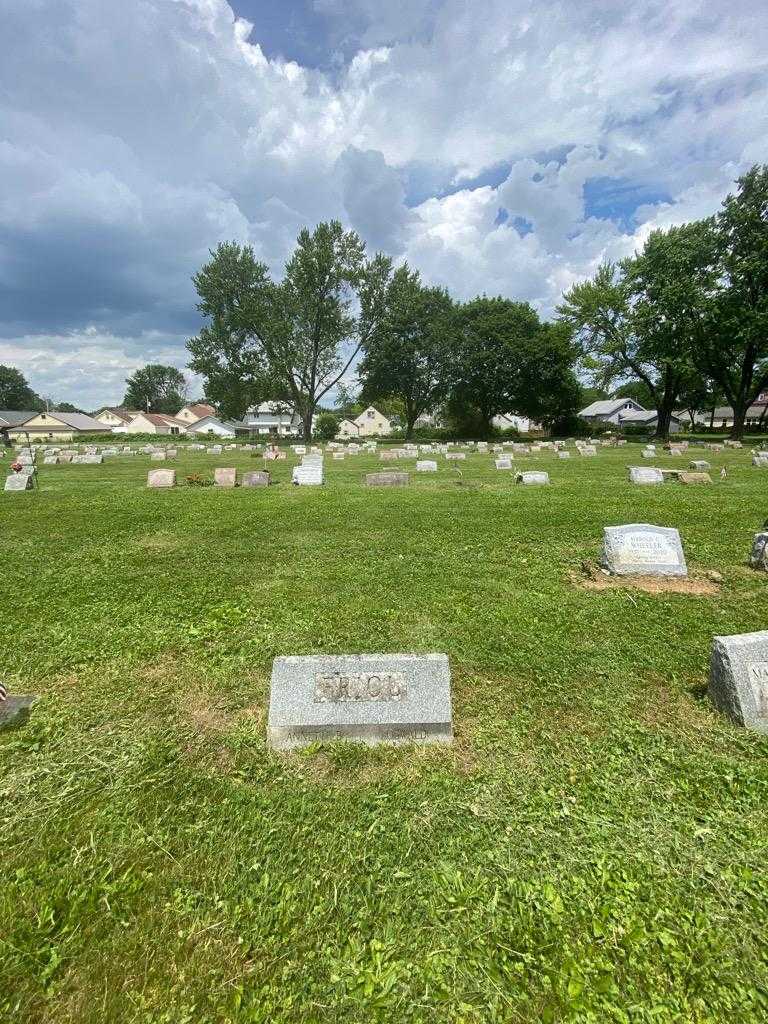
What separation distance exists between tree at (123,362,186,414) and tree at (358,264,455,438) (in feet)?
299

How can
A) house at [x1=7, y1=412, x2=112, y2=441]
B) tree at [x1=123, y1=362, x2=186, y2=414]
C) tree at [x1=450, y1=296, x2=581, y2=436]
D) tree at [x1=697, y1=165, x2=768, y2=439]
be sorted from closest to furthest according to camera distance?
tree at [x1=697, y1=165, x2=768, y2=439] → tree at [x1=450, y1=296, x2=581, y2=436] → house at [x1=7, y1=412, x2=112, y2=441] → tree at [x1=123, y1=362, x2=186, y2=414]

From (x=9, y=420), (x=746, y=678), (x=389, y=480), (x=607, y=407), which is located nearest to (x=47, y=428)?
(x=9, y=420)

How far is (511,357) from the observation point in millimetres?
47500

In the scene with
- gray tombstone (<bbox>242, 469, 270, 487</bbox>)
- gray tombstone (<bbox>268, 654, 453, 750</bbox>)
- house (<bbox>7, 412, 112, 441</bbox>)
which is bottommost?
gray tombstone (<bbox>268, 654, 453, 750</bbox>)

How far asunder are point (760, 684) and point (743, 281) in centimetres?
4186

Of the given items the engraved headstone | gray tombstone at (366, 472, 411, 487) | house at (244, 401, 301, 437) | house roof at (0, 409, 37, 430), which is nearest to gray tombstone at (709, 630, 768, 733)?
gray tombstone at (366, 472, 411, 487)

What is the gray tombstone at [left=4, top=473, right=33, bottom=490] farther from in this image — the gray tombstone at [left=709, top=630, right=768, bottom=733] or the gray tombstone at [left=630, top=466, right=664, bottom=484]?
the gray tombstone at [left=630, top=466, right=664, bottom=484]

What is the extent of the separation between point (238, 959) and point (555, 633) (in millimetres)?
3760

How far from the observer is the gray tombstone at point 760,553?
6.50 m

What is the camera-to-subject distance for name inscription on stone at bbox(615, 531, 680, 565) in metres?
6.29

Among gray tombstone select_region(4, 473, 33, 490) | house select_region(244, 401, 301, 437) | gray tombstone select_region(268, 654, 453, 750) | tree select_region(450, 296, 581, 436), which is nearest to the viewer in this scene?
gray tombstone select_region(268, 654, 453, 750)

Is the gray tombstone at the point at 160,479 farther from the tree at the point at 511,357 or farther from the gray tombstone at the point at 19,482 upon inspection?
the tree at the point at 511,357

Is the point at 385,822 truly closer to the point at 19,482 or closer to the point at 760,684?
the point at 760,684

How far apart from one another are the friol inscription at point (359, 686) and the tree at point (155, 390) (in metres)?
134
